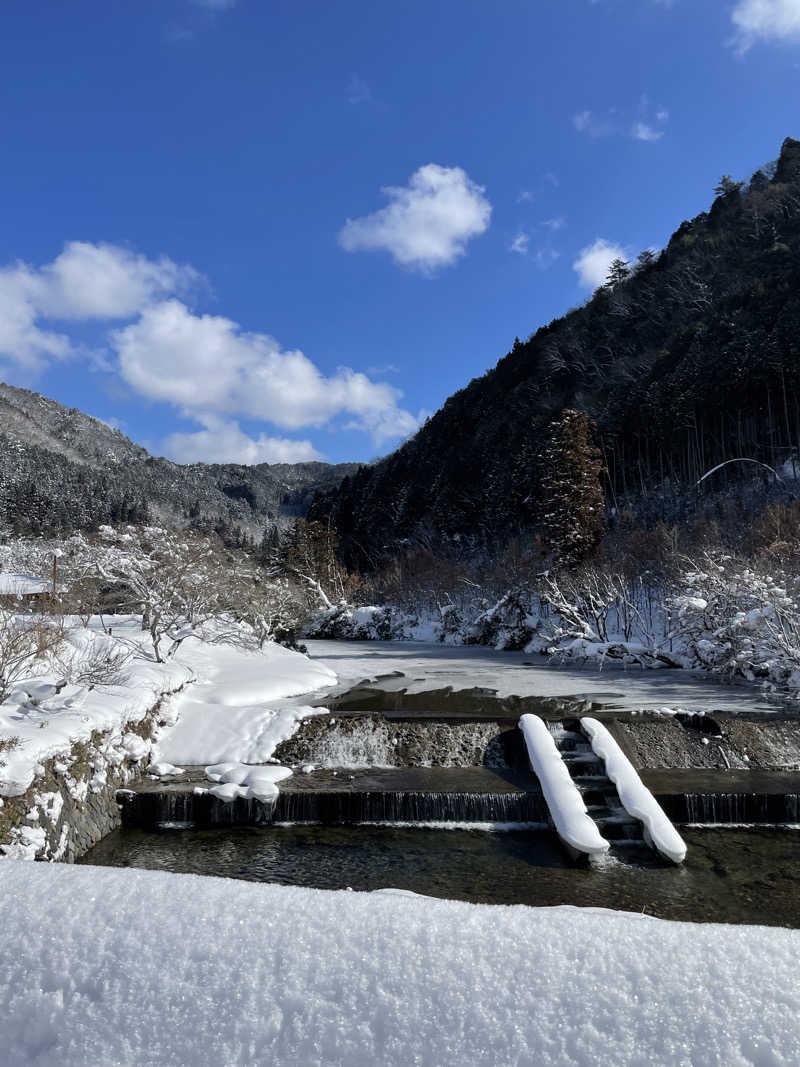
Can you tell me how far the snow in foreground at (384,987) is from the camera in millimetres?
2020

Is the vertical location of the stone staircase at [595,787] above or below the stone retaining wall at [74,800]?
below

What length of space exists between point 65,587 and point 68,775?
16567mm

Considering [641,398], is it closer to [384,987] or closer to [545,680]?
[545,680]

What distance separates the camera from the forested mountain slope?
93.6 m

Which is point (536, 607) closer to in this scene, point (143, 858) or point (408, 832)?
point (408, 832)

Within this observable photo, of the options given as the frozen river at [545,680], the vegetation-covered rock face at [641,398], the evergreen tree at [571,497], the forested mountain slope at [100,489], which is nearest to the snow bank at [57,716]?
the frozen river at [545,680]

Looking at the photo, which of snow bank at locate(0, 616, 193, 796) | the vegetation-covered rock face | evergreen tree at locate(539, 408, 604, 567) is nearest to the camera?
snow bank at locate(0, 616, 193, 796)

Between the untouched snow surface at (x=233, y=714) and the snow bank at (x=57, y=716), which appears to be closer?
the snow bank at (x=57, y=716)

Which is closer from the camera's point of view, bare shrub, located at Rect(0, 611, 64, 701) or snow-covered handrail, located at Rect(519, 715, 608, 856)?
snow-covered handrail, located at Rect(519, 715, 608, 856)

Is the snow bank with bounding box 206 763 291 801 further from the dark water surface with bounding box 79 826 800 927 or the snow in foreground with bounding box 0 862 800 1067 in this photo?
the snow in foreground with bounding box 0 862 800 1067

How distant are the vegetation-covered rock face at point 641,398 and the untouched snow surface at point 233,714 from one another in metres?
20.1

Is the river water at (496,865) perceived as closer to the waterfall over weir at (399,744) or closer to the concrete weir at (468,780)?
the concrete weir at (468,780)

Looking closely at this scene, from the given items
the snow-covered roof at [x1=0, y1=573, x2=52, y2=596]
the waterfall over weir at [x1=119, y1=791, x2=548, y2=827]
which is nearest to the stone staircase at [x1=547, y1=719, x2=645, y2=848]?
the waterfall over weir at [x1=119, y1=791, x2=548, y2=827]

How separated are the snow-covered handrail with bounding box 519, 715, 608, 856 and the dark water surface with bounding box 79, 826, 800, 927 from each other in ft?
0.83
